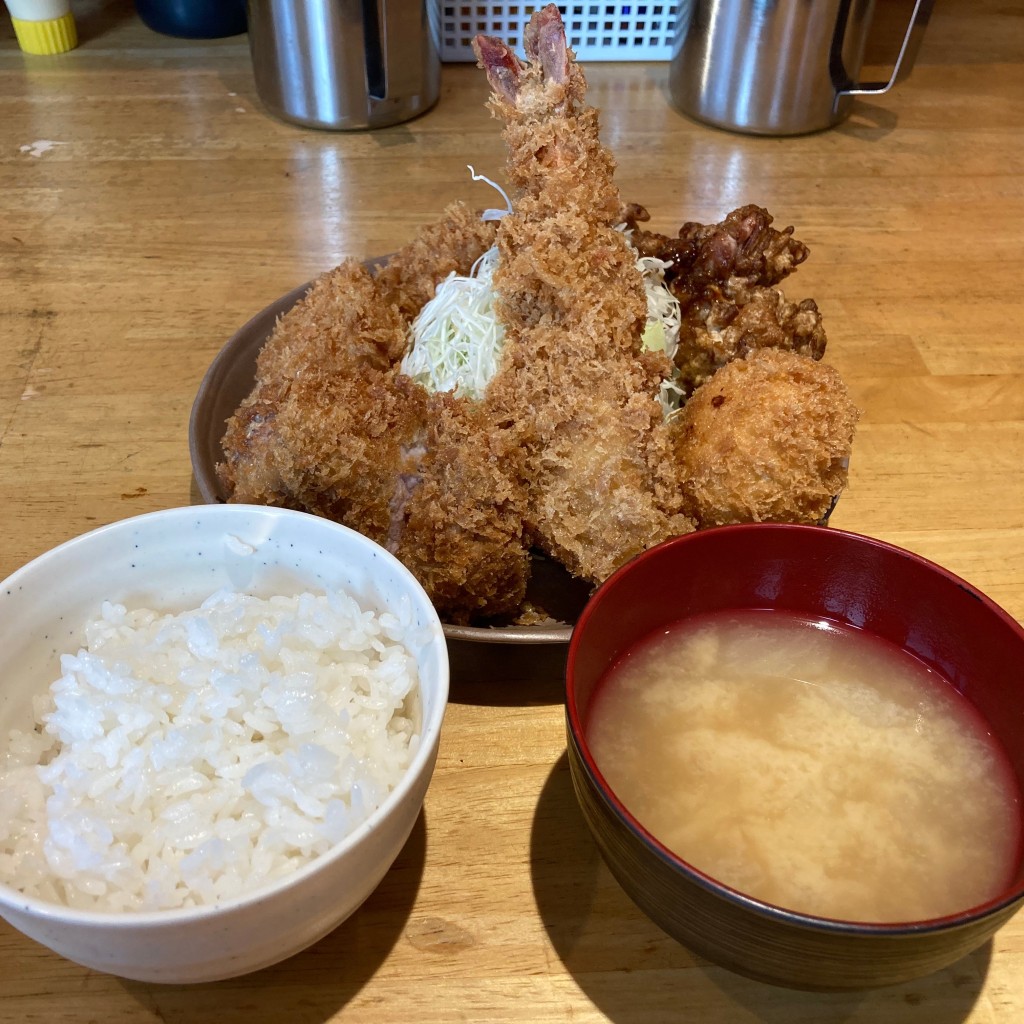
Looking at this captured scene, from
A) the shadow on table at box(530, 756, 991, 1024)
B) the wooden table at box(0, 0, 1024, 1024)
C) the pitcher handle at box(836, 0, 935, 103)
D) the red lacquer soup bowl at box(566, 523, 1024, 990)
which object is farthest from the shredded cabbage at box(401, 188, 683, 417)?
the pitcher handle at box(836, 0, 935, 103)

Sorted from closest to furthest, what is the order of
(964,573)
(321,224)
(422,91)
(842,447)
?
1. (842,447)
2. (964,573)
3. (321,224)
4. (422,91)

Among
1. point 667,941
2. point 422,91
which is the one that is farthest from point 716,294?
point 422,91

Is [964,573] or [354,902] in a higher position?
[354,902]

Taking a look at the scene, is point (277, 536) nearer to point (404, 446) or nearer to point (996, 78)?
point (404, 446)

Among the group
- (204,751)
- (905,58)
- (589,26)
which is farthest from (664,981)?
(905,58)

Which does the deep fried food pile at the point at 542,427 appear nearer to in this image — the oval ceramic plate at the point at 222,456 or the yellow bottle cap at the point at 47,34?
the oval ceramic plate at the point at 222,456

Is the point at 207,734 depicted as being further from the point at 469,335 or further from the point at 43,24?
the point at 43,24

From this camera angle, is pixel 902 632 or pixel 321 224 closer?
pixel 902 632
